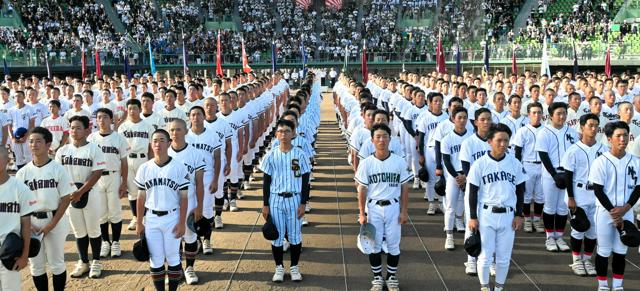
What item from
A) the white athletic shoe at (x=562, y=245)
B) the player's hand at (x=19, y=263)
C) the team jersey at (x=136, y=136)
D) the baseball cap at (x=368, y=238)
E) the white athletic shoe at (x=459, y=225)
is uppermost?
the team jersey at (x=136, y=136)

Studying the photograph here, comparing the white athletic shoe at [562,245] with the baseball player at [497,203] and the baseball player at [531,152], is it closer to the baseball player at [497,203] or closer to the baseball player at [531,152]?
the baseball player at [531,152]

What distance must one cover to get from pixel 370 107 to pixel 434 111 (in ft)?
5.99

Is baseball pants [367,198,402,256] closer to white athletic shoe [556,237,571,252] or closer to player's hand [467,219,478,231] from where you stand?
player's hand [467,219,478,231]

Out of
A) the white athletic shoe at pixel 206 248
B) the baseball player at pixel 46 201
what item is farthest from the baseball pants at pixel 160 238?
the white athletic shoe at pixel 206 248

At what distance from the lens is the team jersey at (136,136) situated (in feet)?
26.5

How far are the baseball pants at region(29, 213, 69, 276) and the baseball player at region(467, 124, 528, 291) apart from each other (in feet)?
13.9

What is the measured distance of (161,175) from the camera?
18.3ft

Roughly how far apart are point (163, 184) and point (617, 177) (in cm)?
474

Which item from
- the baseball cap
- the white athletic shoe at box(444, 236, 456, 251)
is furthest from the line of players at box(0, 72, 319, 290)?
the white athletic shoe at box(444, 236, 456, 251)

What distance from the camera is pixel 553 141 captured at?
743 cm

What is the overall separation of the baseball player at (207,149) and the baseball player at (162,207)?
1.49 metres

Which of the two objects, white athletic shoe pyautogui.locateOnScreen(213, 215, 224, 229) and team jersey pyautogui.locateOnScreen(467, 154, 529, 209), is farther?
white athletic shoe pyautogui.locateOnScreen(213, 215, 224, 229)

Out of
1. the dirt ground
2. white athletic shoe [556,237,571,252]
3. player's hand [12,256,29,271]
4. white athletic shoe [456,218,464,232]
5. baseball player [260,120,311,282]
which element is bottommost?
the dirt ground

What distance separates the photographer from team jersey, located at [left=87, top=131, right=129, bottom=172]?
711 cm
